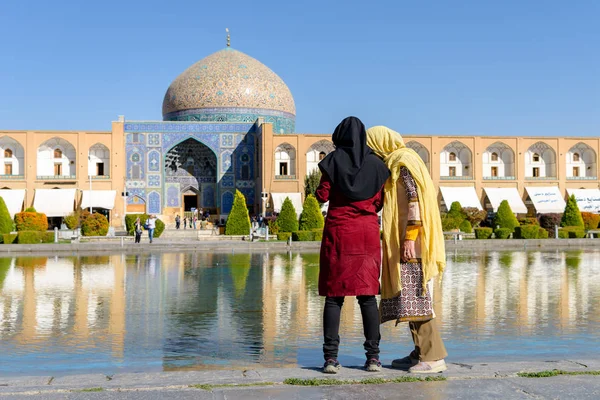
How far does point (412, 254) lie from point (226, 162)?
2785 cm

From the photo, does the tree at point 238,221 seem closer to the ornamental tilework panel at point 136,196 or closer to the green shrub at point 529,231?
the ornamental tilework panel at point 136,196

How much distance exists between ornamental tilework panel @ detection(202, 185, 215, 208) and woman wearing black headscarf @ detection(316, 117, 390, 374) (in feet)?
92.1

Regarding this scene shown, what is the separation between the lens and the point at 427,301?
3514mm

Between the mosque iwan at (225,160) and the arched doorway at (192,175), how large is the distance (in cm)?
4

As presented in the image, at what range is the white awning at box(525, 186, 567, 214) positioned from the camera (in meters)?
31.1

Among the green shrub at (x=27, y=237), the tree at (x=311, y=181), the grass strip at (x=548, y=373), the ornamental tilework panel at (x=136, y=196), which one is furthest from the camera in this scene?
the ornamental tilework panel at (x=136, y=196)

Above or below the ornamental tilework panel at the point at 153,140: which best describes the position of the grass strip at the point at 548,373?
below

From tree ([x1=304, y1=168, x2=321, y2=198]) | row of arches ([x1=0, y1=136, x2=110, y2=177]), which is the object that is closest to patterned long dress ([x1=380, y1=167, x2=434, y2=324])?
tree ([x1=304, y1=168, x2=321, y2=198])

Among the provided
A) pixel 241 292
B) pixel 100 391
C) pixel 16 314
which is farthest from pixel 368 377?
pixel 241 292

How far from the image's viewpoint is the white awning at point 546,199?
Result: 3108 cm

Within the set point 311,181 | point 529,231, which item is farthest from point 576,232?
point 311,181

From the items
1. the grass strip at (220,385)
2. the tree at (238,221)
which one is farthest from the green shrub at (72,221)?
the grass strip at (220,385)

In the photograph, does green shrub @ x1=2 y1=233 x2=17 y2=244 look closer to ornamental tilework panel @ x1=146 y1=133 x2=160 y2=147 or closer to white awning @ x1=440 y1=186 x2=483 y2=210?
ornamental tilework panel @ x1=146 y1=133 x2=160 y2=147

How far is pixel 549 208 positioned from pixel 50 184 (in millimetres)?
20541
